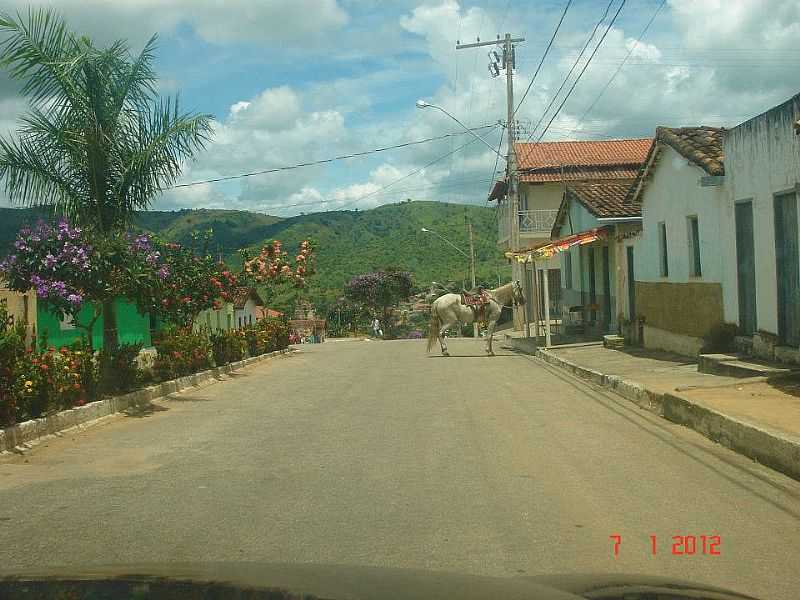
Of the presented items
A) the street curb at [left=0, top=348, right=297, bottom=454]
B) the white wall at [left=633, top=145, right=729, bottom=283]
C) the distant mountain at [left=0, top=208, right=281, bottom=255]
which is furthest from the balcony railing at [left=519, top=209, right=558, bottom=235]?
the distant mountain at [left=0, top=208, right=281, bottom=255]

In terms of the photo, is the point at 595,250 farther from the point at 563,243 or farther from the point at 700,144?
the point at 700,144

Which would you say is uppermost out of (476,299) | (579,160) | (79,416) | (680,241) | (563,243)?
(579,160)

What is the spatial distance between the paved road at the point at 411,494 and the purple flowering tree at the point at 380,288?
4142 cm

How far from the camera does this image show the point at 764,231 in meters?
14.3

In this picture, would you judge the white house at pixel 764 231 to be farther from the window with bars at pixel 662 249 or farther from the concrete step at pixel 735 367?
the window with bars at pixel 662 249

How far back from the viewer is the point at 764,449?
27.8ft

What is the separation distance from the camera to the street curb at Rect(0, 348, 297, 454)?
32.5 ft

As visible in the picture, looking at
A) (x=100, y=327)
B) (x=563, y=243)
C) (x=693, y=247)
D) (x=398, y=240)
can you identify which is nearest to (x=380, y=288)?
(x=100, y=327)

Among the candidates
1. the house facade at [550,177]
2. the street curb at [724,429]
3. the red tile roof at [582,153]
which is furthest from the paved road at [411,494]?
the red tile roof at [582,153]

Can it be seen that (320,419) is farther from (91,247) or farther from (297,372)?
(297,372)

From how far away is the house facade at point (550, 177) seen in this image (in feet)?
138

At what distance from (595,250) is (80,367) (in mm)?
19433

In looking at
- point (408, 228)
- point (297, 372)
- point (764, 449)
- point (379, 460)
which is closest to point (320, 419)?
point (379, 460)

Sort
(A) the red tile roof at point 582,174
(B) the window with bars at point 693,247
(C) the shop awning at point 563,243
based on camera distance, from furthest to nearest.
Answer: (A) the red tile roof at point 582,174
(C) the shop awning at point 563,243
(B) the window with bars at point 693,247
